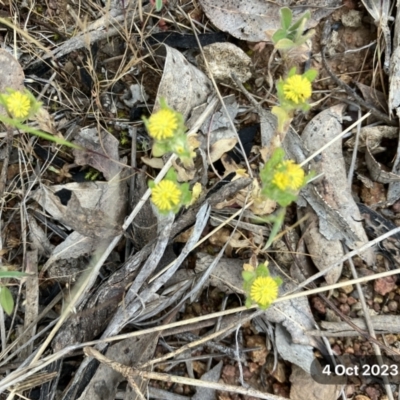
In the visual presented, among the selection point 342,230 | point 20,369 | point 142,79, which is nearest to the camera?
point 20,369

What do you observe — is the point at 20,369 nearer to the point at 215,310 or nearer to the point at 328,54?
the point at 215,310

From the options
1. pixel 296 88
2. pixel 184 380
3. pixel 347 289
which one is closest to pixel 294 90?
pixel 296 88

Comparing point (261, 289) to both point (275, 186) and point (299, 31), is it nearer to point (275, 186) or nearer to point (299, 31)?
point (275, 186)

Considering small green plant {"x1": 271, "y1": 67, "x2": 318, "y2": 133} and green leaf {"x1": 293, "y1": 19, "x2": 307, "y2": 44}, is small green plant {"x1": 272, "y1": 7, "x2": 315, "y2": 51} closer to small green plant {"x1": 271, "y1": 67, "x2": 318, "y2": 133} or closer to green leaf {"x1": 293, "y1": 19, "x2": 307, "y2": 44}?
green leaf {"x1": 293, "y1": 19, "x2": 307, "y2": 44}

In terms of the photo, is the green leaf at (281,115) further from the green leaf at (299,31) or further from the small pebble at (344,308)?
the small pebble at (344,308)

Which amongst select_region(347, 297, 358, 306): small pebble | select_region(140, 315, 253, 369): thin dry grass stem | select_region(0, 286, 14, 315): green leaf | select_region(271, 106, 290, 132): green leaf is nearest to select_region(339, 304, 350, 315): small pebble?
select_region(347, 297, 358, 306): small pebble

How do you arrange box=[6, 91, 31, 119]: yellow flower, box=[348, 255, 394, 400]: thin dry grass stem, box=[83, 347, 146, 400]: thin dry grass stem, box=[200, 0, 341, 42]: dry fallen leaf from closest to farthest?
box=[6, 91, 31, 119]: yellow flower < box=[83, 347, 146, 400]: thin dry grass stem < box=[348, 255, 394, 400]: thin dry grass stem < box=[200, 0, 341, 42]: dry fallen leaf

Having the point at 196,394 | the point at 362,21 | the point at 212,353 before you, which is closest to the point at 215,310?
the point at 212,353
